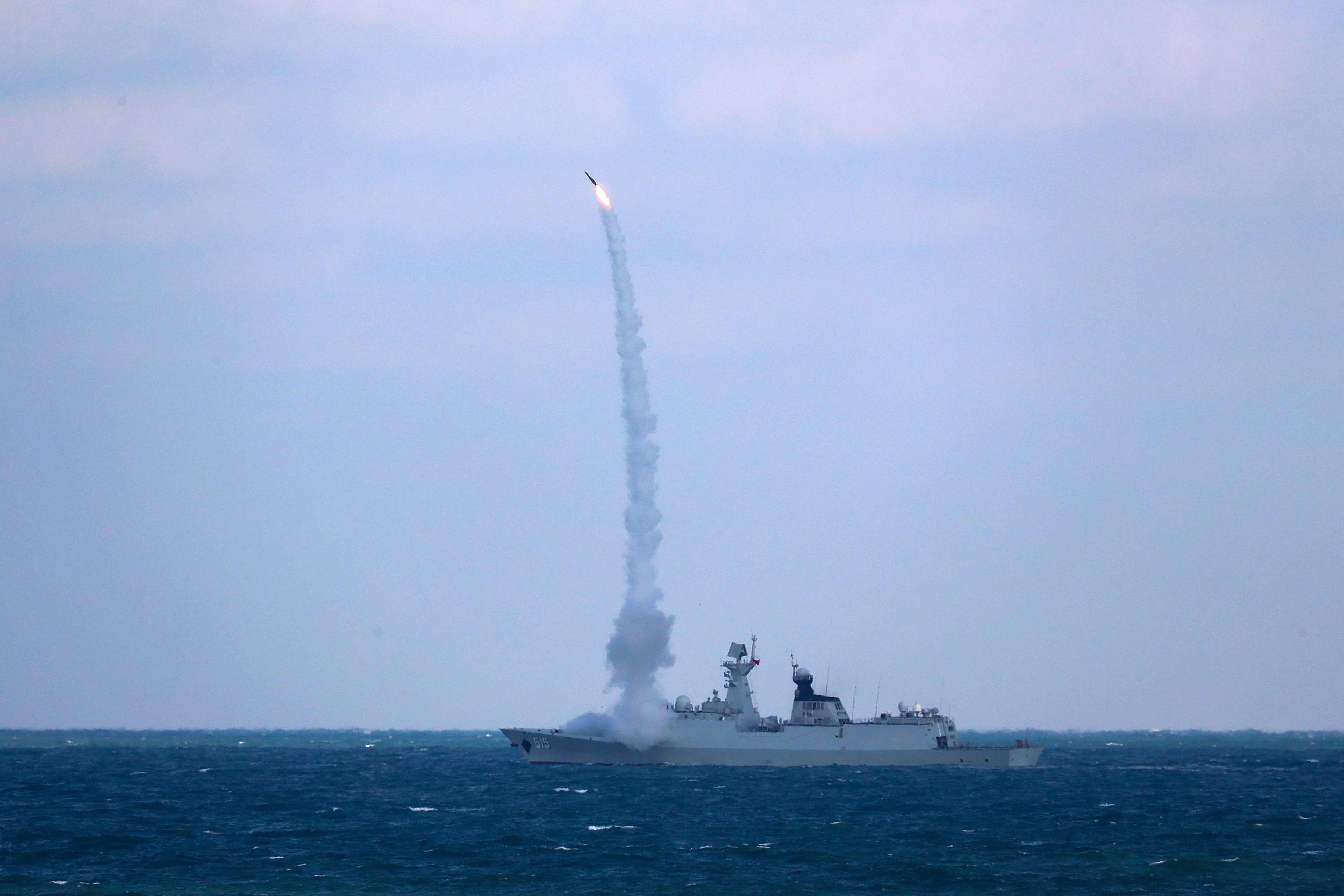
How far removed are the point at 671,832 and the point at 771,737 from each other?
25.7 metres

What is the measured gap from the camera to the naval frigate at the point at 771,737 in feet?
240

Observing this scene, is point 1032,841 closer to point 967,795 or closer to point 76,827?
point 967,795

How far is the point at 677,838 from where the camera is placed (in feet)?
153

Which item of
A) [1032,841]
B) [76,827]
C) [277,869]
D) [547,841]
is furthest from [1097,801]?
[76,827]

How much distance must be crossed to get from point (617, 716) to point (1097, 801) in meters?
24.1

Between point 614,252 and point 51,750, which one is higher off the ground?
point 614,252

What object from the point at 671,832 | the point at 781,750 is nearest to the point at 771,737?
the point at 781,750

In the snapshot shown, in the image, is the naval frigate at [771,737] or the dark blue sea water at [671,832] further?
the naval frigate at [771,737]

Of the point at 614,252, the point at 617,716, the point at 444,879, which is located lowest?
the point at 444,879

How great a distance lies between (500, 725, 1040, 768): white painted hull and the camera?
73.2 meters

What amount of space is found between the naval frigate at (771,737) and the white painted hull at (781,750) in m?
0.03

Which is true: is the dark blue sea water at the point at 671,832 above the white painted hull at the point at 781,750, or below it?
below

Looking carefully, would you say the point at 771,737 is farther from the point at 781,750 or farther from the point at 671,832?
the point at 671,832

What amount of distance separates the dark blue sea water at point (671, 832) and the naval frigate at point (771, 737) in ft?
3.52
